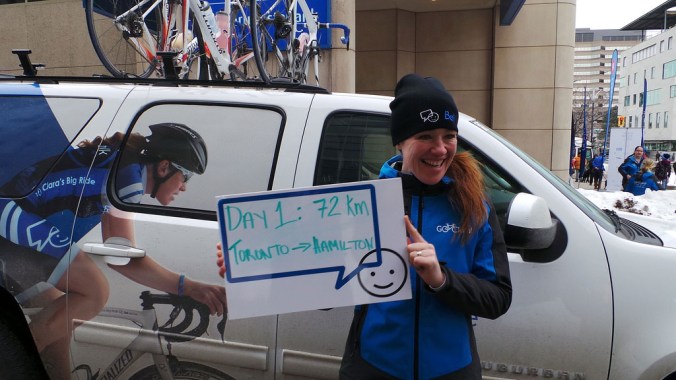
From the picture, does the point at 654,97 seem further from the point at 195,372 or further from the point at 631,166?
the point at 195,372

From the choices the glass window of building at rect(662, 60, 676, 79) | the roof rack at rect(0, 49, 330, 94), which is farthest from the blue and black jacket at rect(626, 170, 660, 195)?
the glass window of building at rect(662, 60, 676, 79)

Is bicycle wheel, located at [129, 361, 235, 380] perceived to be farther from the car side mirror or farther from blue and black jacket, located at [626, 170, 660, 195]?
blue and black jacket, located at [626, 170, 660, 195]

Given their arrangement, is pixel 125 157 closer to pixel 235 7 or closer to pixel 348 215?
pixel 348 215

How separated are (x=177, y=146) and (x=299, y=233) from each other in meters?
1.16

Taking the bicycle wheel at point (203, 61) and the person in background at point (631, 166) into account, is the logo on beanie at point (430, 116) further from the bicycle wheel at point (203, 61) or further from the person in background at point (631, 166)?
the person in background at point (631, 166)

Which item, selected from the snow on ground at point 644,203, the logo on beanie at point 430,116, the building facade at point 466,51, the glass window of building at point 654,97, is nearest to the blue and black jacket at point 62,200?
the logo on beanie at point 430,116

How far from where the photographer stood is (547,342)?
2275 millimetres

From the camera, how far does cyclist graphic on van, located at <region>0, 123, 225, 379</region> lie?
2521 mm

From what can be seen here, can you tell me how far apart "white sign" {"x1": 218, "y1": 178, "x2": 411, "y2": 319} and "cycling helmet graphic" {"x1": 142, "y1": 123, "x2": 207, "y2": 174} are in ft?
3.04

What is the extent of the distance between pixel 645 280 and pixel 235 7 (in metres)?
4.90

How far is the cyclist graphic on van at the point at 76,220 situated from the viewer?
2521 millimetres

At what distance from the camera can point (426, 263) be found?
153cm

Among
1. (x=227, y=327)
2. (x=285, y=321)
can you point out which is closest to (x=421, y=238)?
(x=285, y=321)

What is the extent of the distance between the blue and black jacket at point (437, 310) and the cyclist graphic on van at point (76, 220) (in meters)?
1.09
